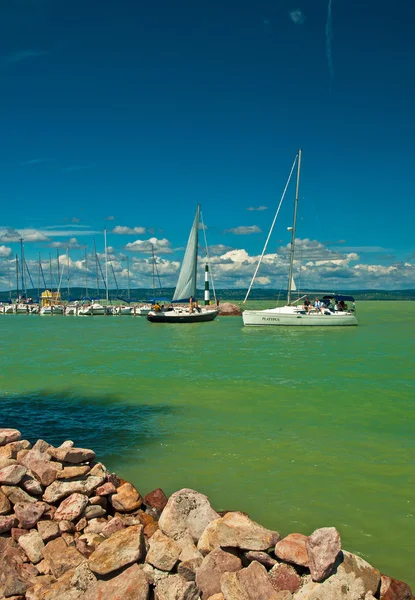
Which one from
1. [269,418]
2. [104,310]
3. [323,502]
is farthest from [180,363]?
[104,310]

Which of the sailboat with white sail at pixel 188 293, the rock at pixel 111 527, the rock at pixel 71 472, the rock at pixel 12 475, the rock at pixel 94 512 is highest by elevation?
the sailboat with white sail at pixel 188 293

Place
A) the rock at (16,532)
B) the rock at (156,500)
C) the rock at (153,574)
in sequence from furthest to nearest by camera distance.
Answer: the rock at (156,500), the rock at (16,532), the rock at (153,574)

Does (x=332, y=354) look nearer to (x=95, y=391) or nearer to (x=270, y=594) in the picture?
(x=95, y=391)

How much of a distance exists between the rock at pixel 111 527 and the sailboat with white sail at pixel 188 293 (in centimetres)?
5847

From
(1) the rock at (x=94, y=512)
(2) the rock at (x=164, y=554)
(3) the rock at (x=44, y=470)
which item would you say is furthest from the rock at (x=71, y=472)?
(2) the rock at (x=164, y=554)

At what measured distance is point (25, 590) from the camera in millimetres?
6527

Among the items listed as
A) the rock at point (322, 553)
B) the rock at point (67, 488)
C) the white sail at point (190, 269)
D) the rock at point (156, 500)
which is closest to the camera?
the rock at point (322, 553)

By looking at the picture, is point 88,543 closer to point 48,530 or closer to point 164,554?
point 48,530

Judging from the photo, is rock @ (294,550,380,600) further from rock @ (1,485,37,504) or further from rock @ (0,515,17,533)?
rock @ (1,485,37,504)

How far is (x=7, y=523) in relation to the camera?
7520mm

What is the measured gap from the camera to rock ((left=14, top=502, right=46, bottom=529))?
7633 mm

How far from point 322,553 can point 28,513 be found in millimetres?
4294

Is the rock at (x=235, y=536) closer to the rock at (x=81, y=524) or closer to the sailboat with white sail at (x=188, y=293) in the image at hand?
the rock at (x=81, y=524)

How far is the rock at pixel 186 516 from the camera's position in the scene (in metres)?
7.37
